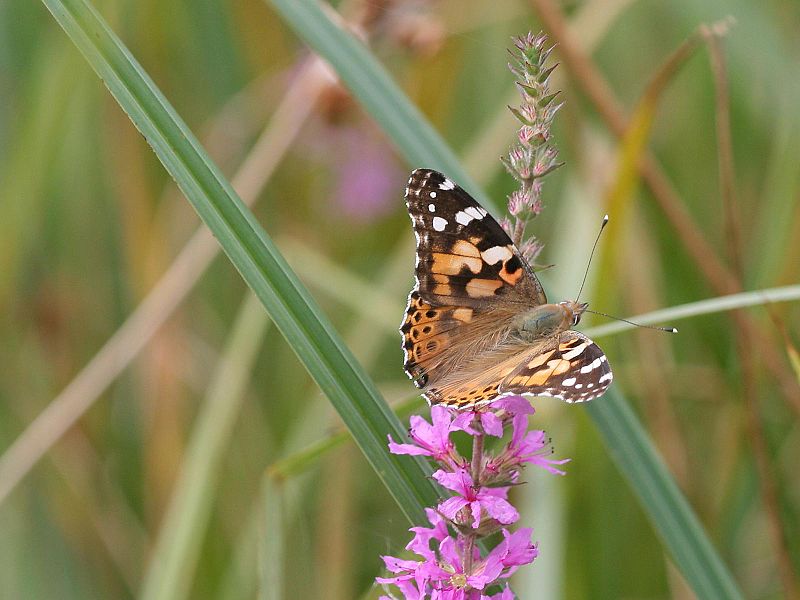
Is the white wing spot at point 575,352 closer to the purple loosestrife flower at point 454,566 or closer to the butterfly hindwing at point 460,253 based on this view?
the butterfly hindwing at point 460,253

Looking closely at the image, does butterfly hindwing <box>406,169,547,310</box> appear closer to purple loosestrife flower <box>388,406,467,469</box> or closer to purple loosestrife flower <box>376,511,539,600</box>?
purple loosestrife flower <box>388,406,467,469</box>

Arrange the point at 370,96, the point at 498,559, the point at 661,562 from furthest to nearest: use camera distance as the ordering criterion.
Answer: the point at 661,562 < the point at 370,96 < the point at 498,559

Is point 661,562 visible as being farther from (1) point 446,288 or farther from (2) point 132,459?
(2) point 132,459

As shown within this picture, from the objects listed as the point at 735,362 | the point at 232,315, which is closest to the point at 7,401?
the point at 232,315

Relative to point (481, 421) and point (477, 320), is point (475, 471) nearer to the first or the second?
point (481, 421)

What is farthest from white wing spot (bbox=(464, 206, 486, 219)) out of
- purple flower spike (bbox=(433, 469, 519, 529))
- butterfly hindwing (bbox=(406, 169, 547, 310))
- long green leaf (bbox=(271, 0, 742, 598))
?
purple flower spike (bbox=(433, 469, 519, 529))

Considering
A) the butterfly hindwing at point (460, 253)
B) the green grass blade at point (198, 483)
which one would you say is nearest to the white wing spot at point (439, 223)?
the butterfly hindwing at point (460, 253)

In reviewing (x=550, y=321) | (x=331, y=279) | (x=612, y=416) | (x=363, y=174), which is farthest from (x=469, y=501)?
(x=363, y=174)
